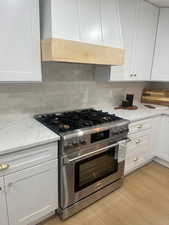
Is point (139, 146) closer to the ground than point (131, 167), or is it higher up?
higher up

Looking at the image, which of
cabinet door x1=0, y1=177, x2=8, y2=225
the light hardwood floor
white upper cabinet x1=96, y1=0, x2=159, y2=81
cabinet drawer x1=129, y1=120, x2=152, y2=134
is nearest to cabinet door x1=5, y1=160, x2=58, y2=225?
cabinet door x1=0, y1=177, x2=8, y2=225

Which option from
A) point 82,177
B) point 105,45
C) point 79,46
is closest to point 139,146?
point 82,177

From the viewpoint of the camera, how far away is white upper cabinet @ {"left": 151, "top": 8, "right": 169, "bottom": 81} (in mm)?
2342

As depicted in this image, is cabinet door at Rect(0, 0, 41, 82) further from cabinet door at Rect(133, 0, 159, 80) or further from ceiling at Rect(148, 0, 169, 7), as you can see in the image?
ceiling at Rect(148, 0, 169, 7)

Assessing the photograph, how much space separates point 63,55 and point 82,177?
1.19 m

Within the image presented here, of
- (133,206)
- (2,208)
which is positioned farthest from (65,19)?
(133,206)

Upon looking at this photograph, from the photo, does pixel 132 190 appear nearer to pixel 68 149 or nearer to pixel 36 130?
pixel 68 149

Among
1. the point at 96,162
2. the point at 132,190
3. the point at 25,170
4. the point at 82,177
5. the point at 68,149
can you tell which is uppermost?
the point at 68,149

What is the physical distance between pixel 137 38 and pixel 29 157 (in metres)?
2.04

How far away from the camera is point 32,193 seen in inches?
52.4

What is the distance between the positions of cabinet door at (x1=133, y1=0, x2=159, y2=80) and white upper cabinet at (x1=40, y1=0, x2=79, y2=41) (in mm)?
1117

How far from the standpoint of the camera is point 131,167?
2.21m

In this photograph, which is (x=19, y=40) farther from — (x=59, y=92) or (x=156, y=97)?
(x=156, y=97)

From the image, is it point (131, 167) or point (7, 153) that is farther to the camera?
point (131, 167)
